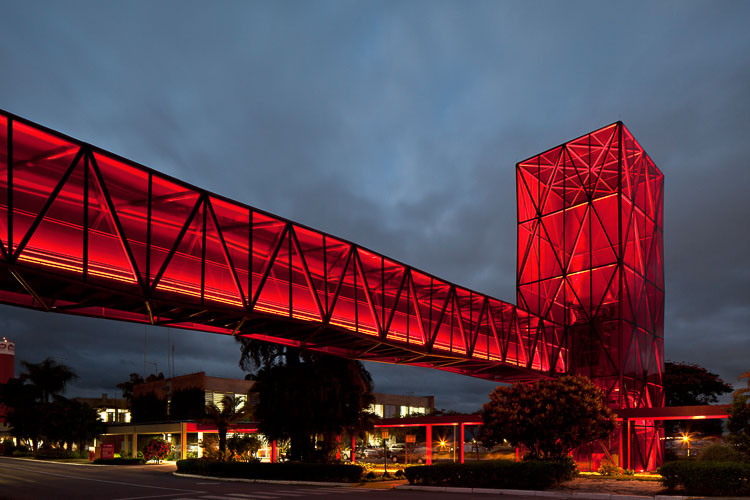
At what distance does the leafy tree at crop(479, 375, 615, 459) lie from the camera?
32281mm

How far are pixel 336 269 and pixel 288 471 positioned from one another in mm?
11692

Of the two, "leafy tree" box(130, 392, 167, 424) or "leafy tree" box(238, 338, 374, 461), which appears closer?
"leafy tree" box(238, 338, 374, 461)

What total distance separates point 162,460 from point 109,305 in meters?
48.0

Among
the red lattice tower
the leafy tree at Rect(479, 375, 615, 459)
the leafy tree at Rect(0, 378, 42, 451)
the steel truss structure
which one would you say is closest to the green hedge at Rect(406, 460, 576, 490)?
the leafy tree at Rect(479, 375, 615, 459)

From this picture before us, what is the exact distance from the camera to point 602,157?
51.8m

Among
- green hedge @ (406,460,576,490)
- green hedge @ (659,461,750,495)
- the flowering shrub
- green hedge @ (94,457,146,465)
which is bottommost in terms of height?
green hedge @ (94,457,146,465)

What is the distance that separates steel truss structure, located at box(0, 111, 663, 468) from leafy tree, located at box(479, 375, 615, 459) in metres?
4.05

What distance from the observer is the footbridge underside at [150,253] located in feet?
63.7

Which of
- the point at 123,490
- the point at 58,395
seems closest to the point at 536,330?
the point at 123,490

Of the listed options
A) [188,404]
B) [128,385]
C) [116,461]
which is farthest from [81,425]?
[128,385]

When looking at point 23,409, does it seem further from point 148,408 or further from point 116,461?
point 116,461

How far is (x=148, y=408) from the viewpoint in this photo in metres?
86.5

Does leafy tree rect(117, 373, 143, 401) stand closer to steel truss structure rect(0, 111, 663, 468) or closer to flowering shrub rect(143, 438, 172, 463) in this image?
flowering shrub rect(143, 438, 172, 463)

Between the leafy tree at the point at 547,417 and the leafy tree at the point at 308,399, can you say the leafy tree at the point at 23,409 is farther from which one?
the leafy tree at the point at 547,417
